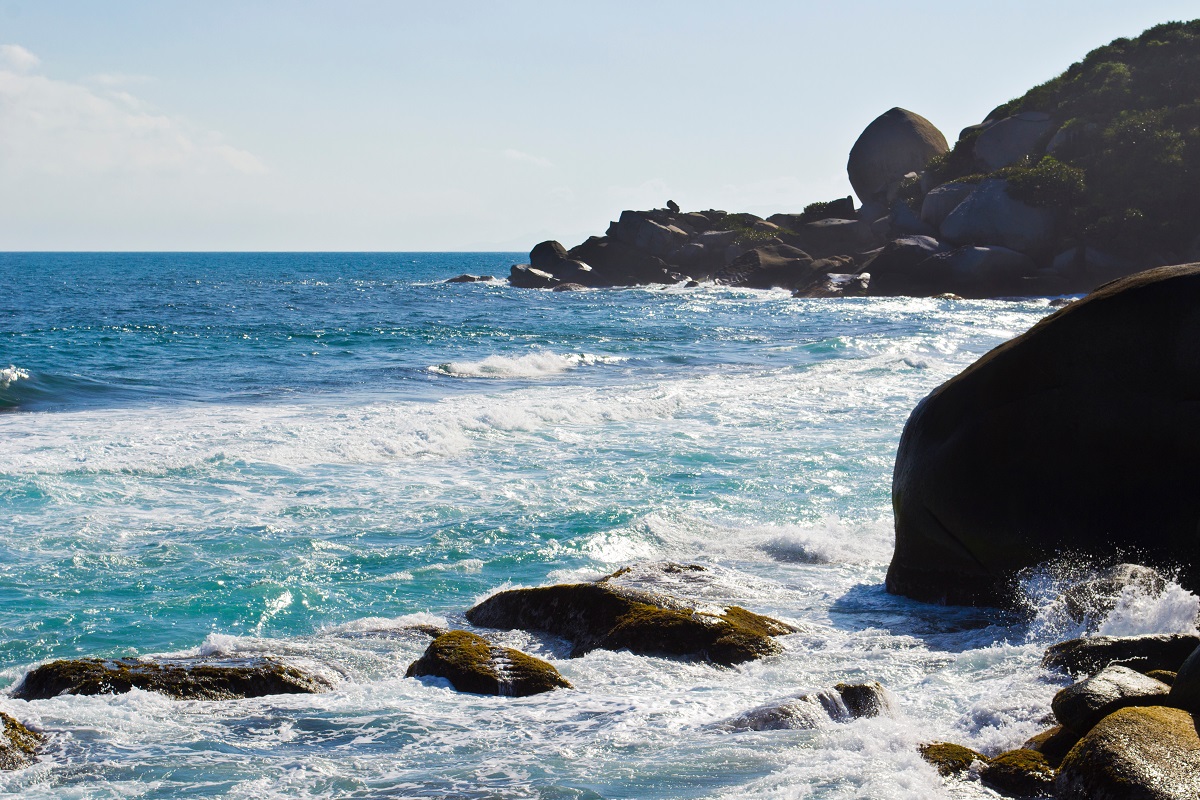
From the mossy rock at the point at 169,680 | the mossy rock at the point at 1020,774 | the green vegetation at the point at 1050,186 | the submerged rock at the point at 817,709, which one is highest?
the green vegetation at the point at 1050,186

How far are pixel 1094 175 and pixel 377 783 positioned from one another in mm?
47418

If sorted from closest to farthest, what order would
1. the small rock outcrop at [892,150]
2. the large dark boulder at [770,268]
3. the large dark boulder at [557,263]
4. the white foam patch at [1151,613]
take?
the white foam patch at [1151,613]
the large dark boulder at [770,268]
the small rock outcrop at [892,150]
the large dark boulder at [557,263]

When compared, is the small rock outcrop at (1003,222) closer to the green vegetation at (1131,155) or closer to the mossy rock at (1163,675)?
the green vegetation at (1131,155)

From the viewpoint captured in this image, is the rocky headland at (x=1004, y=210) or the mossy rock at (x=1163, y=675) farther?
the rocky headland at (x=1004, y=210)

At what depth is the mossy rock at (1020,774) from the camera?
4.88 metres

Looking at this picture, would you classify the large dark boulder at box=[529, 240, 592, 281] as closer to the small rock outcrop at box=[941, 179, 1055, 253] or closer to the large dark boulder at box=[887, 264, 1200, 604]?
the small rock outcrop at box=[941, 179, 1055, 253]

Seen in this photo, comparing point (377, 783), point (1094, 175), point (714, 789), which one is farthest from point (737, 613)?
point (1094, 175)

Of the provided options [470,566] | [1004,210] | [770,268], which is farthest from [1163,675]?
[770,268]

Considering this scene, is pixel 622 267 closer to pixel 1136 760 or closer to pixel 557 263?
pixel 557 263

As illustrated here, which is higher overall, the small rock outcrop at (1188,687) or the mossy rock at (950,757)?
the small rock outcrop at (1188,687)

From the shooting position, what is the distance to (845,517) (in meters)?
11.9

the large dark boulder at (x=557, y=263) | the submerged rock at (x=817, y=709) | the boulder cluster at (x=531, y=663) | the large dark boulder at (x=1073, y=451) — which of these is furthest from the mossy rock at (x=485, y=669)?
the large dark boulder at (x=557, y=263)

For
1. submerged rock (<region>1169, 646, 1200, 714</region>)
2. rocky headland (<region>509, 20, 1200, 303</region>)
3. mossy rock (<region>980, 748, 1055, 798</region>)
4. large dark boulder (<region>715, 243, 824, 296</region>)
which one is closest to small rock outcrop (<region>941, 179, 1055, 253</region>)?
rocky headland (<region>509, 20, 1200, 303</region>)

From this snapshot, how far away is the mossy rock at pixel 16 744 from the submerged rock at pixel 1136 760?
207 inches
